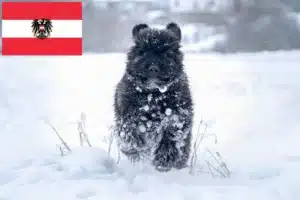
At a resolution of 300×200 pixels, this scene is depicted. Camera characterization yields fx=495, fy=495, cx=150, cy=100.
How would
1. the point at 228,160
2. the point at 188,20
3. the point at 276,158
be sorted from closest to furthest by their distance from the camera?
the point at 276,158
the point at 228,160
the point at 188,20

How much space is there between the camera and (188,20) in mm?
10164

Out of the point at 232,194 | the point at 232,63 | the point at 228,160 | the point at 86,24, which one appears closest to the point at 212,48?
the point at 232,63

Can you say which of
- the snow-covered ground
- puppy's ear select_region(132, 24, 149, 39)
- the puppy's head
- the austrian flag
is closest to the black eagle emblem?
the austrian flag

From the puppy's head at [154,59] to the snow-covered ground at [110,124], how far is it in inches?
36.0

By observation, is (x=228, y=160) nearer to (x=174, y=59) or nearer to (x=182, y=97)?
(x=182, y=97)

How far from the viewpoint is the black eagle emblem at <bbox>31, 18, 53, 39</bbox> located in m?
8.69

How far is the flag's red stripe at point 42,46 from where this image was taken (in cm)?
892

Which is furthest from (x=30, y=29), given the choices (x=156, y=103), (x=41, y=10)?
(x=156, y=103)

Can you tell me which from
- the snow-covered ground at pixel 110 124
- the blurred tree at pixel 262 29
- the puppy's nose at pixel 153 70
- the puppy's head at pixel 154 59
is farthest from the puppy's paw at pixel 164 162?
the blurred tree at pixel 262 29

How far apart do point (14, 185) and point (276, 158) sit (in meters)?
2.86

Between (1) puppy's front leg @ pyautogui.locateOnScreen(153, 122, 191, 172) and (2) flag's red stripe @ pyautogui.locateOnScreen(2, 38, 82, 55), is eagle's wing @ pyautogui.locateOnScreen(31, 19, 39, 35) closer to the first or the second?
(2) flag's red stripe @ pyautogui.locateOnScreen(2, 38, 82, 55)

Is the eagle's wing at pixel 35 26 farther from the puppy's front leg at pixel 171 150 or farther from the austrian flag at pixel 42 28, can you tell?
the puppy's front leg at pixel 171 150

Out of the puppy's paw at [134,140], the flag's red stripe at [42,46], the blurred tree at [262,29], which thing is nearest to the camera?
the puppy's paw at [134,140]

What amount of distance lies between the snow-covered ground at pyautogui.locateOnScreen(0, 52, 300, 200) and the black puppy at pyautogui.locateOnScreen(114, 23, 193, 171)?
0.32 meters
